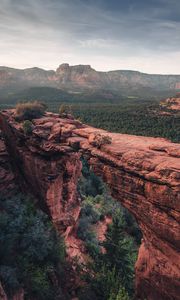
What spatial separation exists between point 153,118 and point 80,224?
43129 mm

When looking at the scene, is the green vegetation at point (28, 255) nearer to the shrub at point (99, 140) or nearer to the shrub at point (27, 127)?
the shrub at point (27, 127)

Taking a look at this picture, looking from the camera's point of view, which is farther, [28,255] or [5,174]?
[5,174]

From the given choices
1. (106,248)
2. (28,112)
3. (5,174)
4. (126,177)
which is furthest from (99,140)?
(28,112)

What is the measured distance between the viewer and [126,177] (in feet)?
92.1

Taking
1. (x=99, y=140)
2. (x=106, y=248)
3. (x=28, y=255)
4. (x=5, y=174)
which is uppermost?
(x=99, y=140)

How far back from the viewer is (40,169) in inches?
1587

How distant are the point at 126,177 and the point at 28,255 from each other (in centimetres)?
1236

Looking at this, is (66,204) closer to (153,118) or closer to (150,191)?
(150,191)

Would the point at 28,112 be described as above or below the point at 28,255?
above

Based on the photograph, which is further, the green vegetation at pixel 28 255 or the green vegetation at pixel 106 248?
the green vegetation at pixel 106 248

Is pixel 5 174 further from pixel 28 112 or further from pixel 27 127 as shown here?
pixel 28 112

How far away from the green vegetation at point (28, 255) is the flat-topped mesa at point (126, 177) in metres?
7.63

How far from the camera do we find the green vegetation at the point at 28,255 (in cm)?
2514

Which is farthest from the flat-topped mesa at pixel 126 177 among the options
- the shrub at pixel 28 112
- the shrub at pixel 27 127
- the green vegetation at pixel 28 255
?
the green vegetation at pixel 28 255
